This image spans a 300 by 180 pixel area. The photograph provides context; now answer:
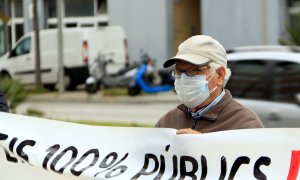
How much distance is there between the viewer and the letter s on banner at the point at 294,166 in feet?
12.2

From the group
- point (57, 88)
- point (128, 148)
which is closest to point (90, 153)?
point (128, 148)

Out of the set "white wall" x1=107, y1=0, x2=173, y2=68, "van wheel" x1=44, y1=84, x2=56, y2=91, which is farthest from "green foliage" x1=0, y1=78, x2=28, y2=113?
"white wall" x1=107, y1=0, x2=173, y2=68

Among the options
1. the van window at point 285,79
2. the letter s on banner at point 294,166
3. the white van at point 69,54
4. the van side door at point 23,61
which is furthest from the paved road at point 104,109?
the letter s on banner at point 294,166

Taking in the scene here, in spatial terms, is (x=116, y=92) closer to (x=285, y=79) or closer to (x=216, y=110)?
(x=285, y=79)

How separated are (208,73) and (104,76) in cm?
2052

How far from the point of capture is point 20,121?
4719 mm

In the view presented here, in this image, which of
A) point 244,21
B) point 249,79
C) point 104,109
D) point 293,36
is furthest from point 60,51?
point 249,79

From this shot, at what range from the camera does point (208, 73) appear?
3.97 metres

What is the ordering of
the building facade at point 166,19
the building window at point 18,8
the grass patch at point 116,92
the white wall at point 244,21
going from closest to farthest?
the grass patch at point 116,92 → the white wall at point 244,21 → the building facade at point 166,19 → the building window at point 18,8

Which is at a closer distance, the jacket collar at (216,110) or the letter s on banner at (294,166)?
the letter s on banner at (294,166)

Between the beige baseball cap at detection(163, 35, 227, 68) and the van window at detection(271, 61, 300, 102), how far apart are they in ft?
17.4

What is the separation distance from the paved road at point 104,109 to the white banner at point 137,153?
40.7 feet

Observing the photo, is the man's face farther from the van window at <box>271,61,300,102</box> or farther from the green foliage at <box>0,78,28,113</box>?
the green foliage at <box>0,78,28,113</box>

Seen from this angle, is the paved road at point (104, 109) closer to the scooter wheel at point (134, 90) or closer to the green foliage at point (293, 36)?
the scooter wheel at point (134, 90)
